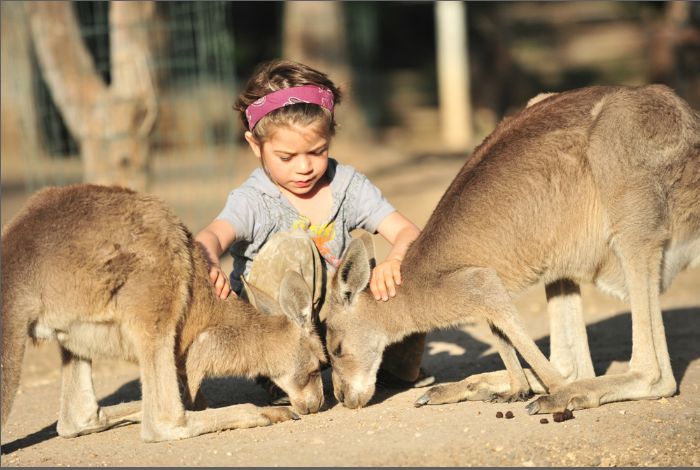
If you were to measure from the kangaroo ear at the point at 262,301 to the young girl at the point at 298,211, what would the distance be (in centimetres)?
10

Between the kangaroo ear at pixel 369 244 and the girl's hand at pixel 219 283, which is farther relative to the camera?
the kangaroo ear at pixel 369 244

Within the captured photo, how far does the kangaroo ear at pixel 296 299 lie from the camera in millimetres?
3000

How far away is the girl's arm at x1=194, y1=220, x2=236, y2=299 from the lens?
10.3 ft

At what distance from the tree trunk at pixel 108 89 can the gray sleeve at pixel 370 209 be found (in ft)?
9.92

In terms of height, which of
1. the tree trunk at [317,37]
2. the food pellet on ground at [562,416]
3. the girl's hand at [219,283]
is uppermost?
the tree trunk at [317,37]

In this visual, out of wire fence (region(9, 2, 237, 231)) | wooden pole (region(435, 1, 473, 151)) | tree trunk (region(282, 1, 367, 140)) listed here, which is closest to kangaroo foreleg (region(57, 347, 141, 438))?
wire fence (region(9, 2, 237, 231))

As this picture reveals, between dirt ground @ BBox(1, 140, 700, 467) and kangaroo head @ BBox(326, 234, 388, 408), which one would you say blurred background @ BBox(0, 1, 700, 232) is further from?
dirt ground @ BBox(1, 140, 700, 467)

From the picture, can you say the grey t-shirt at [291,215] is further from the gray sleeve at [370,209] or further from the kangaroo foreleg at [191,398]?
the kangaroo foreleg at [191,398]

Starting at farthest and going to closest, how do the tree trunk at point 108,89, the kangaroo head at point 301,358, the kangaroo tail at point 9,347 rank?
the tree trunk at point 108,89 → the kangaroo head at point 301,358 → the kangaroo tail at point 9,347

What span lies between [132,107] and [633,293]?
4348 millimetres

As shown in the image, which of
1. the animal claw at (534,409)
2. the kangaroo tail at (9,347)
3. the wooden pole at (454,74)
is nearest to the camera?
the kangaroo tail at (9,347)

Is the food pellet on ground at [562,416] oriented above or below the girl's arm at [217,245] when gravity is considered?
below

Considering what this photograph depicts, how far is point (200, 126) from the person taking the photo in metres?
12.1

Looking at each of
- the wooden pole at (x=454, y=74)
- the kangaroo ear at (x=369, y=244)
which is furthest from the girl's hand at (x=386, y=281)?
the wooden pole at (x=454, y=74)
